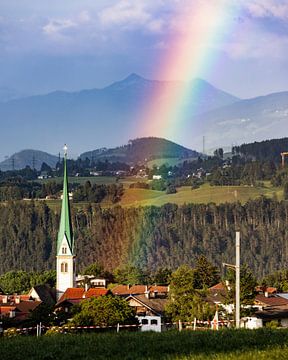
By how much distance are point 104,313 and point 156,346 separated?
24.6 metres

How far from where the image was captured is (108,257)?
457ft

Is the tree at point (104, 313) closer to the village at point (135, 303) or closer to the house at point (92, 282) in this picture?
the village at point (135, 303)

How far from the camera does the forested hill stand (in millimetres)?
139625

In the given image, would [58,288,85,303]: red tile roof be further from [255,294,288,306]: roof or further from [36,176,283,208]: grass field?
[36,176,283,208]: grass field

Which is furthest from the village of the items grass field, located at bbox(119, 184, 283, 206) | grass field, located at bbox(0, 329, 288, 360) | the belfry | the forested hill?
grass field, located at bbox(119, 184, 283, 206)

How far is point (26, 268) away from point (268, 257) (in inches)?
1404

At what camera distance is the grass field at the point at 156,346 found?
17031 millimetres

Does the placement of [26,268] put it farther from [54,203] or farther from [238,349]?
[238,349]

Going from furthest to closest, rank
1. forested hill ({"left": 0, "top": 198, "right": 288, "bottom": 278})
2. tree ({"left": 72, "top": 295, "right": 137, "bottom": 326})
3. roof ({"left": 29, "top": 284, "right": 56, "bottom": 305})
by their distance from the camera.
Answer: forested hill ({"left": 0, "top": 198, "right": 288, "bottom": 278})
roof ({"left": 29, "top": 284, "right": 56, "bottom": 305})
tree ({"left": 72, "top": 295, "right": 137, "bottom": 326})

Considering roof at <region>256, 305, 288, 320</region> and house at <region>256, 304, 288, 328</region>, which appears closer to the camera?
house at <region>256, 304, 288, 328</region>

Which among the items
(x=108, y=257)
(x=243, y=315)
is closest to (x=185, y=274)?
Result: (x=243, y=315)

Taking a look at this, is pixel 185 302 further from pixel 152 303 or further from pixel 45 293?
pixel 45 293

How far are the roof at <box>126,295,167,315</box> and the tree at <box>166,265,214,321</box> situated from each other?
4.94m

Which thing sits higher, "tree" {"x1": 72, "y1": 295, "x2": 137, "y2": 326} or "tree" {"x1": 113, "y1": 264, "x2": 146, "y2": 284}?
"tree" {"x1": 72, "y1": 295, "x2": 137, "y2": 326}
